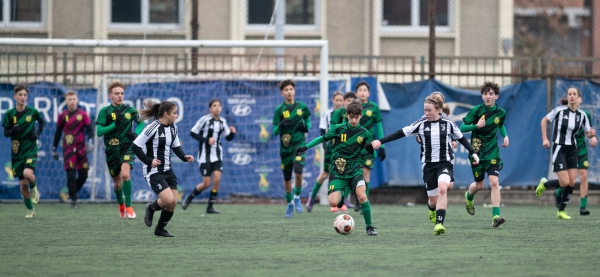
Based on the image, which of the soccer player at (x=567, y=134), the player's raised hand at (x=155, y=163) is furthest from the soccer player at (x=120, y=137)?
the soccer player at (x=567, y=134)

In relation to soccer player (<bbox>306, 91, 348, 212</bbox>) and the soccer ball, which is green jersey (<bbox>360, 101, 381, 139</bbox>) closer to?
soccer player (<bbox>306, 91, 348, 212</bbox>)

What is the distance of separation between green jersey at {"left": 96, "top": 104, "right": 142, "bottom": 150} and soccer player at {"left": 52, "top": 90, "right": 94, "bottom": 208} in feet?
9.25

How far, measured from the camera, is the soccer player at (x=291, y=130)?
1464 centimetres

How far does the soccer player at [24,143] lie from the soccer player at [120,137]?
1.34 metres

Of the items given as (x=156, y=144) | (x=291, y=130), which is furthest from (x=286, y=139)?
(x=156, y=144)

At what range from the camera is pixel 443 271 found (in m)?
7.42

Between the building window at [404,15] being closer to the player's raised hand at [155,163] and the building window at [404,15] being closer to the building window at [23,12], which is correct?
the building window at [23,12]

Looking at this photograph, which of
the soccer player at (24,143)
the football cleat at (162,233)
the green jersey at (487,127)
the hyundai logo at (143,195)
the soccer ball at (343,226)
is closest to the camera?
the soccer ball at (343,226)

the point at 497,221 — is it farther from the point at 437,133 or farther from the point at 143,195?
the point at 143,195

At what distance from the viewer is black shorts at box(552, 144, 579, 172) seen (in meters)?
14.2

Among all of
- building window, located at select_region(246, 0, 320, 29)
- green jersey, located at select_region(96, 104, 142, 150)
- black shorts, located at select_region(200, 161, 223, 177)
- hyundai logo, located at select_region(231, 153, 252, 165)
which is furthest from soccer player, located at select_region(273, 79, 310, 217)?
building window, located at select_region(246, 0, 320, 29)

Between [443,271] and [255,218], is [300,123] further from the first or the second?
[443,271]

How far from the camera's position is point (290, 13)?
22562 mm

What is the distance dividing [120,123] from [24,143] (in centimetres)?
195
